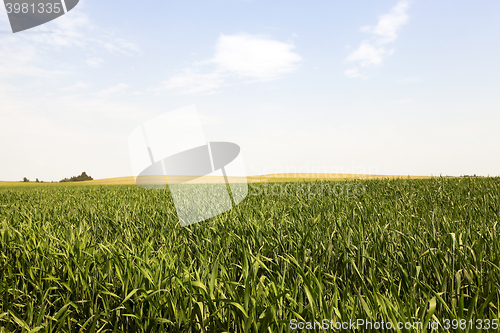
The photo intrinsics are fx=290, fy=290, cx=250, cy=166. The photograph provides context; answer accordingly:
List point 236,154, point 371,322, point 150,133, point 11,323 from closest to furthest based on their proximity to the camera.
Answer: point 371,322, point 11,323, point 150,133, point 236,154

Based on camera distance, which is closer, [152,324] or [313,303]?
[313,303]

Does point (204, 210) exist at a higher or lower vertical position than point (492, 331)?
higher

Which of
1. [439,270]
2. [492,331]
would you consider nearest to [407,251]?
[439,270]

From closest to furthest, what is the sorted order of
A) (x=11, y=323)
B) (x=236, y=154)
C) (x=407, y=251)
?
(x=11, y=323), (x=407, y=251), (x=236, y=154)

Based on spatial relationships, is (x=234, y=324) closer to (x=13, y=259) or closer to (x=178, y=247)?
(x=178, y=247)

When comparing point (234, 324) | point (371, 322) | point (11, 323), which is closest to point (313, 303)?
point (371, 322)

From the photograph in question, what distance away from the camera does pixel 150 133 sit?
3480 mm

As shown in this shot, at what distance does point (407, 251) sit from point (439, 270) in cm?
24

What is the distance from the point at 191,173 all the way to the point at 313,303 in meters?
3.17

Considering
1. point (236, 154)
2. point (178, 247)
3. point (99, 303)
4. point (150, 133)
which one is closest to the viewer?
point (99, 303)

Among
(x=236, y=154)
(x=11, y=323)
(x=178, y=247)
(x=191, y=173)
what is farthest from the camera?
(x=236, y=154)

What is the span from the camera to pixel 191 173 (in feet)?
14.2

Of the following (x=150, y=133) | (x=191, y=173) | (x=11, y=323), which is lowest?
(x=11, y=323)

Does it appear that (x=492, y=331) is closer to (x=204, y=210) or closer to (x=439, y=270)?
(x=439, y=270)
